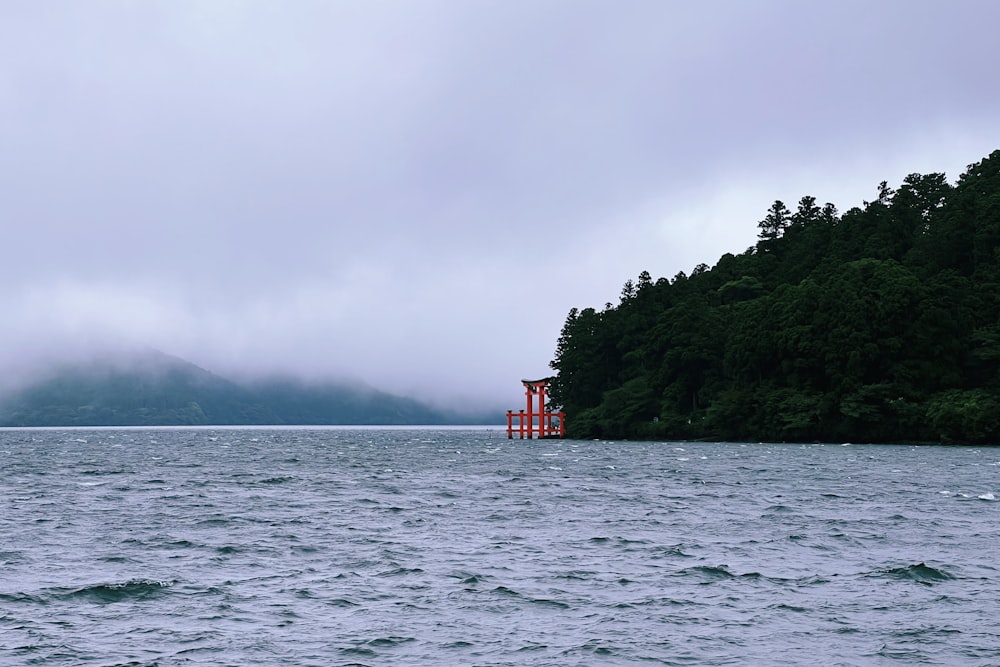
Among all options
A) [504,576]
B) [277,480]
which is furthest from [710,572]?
[277,480]

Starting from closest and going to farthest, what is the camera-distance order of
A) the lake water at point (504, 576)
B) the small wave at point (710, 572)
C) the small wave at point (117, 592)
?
the lake water at point (504, 576) → the small wave at point (117, 592) → the small wave at point (710, 572)

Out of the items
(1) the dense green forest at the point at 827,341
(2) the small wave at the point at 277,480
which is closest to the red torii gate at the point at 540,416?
(1) the dense green forest at the point at 827,341

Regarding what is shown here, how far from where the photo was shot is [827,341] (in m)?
107

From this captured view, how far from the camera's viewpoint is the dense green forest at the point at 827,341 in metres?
101

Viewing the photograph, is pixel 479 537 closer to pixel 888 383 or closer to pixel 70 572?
pixel 70 572

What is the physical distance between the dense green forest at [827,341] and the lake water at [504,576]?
59.0 metres

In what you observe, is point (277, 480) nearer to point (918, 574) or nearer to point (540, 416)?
point (918, 574)

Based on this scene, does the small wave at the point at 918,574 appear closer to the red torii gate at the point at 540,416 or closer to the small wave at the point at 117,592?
the small wave at the point at 117,592

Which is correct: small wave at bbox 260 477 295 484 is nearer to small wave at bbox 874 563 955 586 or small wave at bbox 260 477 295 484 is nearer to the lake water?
the lake water

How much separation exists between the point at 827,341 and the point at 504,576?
90.6m

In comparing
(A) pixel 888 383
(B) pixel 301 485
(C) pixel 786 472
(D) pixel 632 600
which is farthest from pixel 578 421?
(D) pixel 632 600

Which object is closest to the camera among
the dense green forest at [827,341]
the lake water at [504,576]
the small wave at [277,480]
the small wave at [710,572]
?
the lake water at [504,576]

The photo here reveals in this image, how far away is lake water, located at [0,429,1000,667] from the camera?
16609 mm

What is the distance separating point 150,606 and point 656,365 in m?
117
